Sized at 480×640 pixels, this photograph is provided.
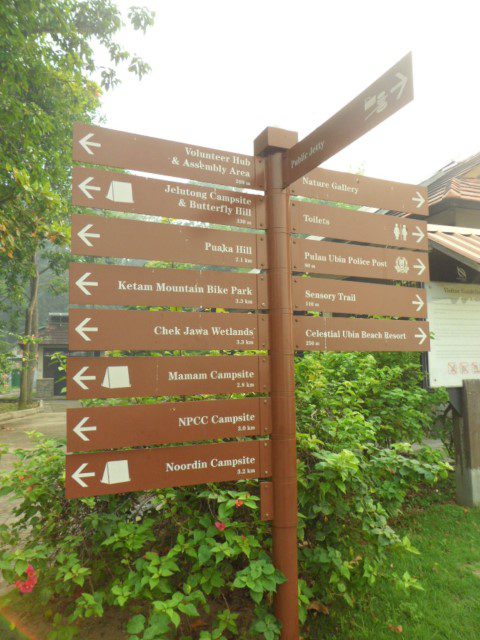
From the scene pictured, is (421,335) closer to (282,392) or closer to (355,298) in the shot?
(355,298)

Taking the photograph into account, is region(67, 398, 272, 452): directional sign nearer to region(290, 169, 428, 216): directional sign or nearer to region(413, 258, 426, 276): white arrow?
region(290, 169, 428, 216): directional sign

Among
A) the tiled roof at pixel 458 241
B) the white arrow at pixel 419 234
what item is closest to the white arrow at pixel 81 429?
the white arrow at pixel 419 234

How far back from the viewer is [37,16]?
8617 millimetres

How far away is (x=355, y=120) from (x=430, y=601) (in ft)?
11.0

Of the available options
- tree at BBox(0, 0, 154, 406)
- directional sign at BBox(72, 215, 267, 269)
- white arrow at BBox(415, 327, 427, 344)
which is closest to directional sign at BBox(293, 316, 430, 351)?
white arrow at BBox(415, 327, 427, 344)

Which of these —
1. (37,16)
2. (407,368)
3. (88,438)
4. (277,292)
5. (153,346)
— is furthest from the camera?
(37,16)

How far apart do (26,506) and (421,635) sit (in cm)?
273

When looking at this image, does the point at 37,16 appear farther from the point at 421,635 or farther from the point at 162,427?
the point at 421,635

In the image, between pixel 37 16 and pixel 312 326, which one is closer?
pixel 312 326

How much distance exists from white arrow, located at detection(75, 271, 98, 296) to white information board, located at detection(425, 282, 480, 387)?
405 cm

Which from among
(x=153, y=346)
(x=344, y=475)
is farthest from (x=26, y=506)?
(x=344, y=475)

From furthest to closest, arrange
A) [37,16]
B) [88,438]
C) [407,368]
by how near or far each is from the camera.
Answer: [37,16] → [407,368] → [88,438]

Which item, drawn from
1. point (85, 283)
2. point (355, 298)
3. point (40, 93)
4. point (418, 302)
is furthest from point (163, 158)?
point (40, 93)

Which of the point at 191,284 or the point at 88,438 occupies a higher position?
the point at 191,284
